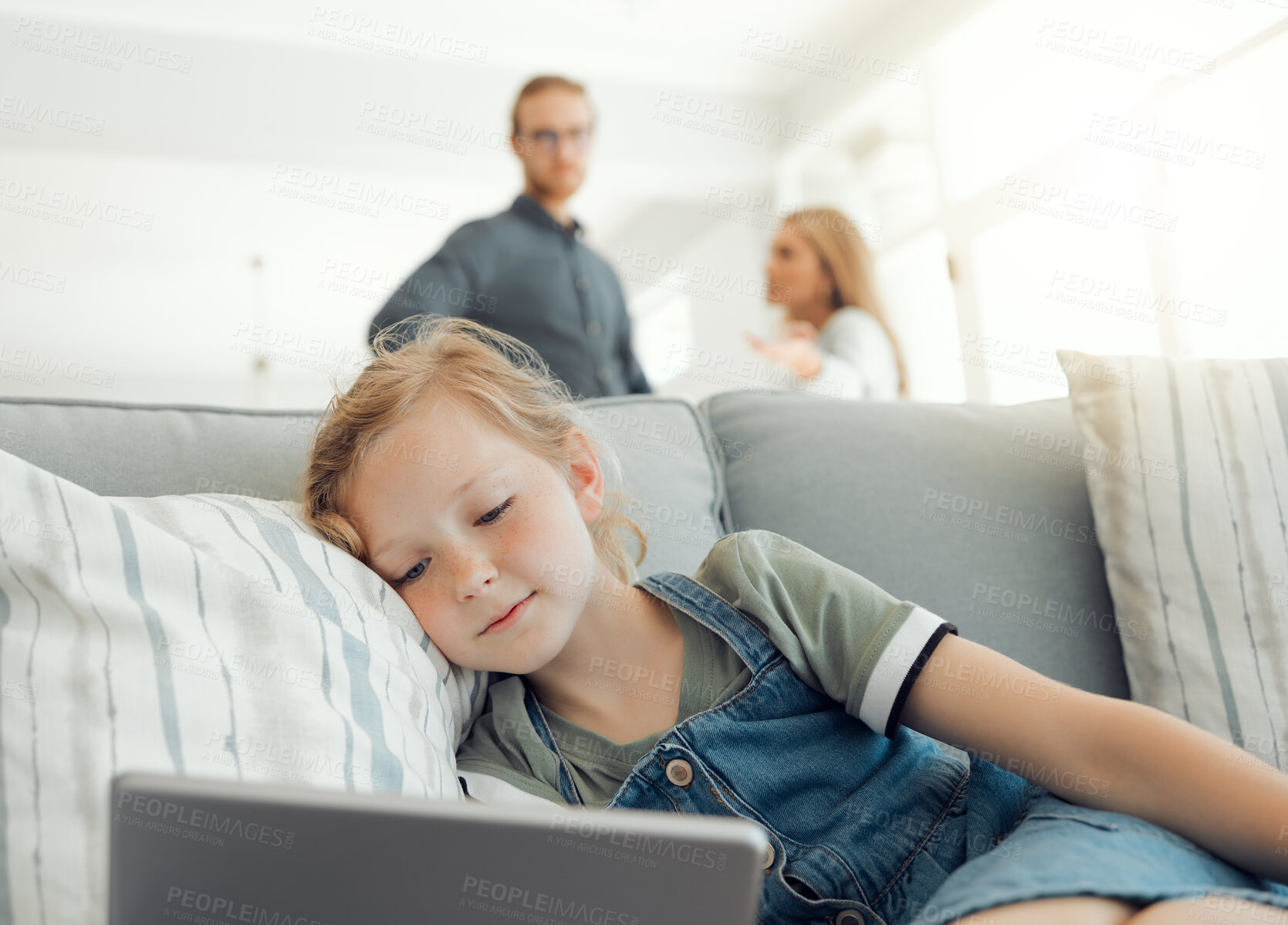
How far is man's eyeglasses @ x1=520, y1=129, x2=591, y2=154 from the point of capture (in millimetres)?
2377

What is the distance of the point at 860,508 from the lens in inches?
47.4

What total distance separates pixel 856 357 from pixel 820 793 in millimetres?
1996

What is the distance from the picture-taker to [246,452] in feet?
3.49

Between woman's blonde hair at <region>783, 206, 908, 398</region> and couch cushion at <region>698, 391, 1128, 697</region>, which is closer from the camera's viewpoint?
couch cushion at <region>698, 391, 1128, 697</region>

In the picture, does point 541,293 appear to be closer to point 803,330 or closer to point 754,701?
point 803,330

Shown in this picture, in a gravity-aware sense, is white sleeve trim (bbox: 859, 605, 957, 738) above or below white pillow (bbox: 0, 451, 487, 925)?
below

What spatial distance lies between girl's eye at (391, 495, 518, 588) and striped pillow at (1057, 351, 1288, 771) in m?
0.72

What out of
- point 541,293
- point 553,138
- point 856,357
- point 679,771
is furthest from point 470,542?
point 856,357

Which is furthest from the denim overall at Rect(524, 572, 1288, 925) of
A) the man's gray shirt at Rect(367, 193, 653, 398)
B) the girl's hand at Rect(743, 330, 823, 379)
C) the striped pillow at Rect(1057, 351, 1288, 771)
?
the girl's hand at Rect(743, 330, 823, 379)

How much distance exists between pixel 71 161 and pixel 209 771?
4.83 metres

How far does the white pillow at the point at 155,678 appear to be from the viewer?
548 millimetres

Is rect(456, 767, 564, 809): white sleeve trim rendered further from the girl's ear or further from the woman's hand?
the woman's hand

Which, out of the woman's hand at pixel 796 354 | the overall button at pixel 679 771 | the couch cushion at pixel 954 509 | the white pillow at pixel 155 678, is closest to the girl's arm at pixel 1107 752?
the overall button at pixel 679 771

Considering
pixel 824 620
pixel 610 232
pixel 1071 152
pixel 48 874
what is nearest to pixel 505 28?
pixel 610 232
